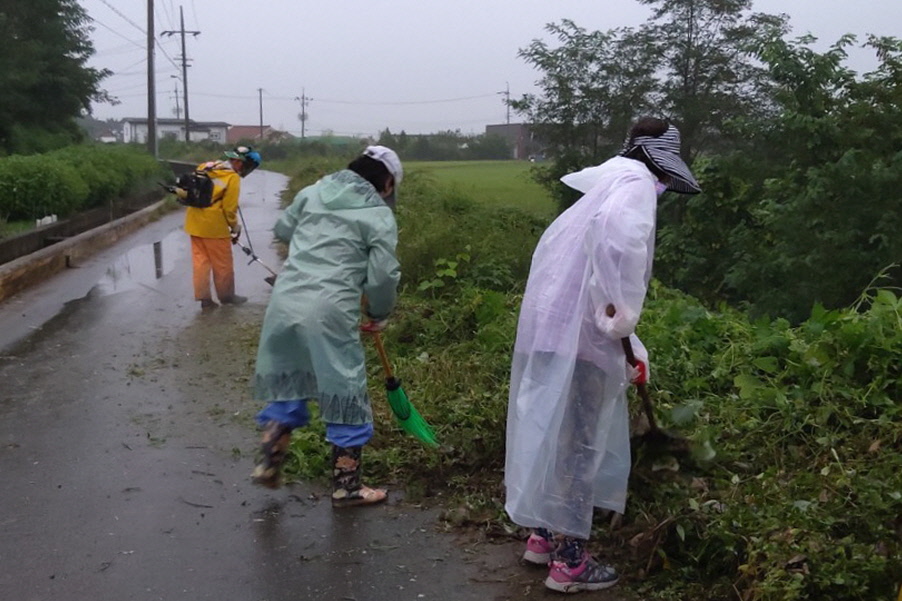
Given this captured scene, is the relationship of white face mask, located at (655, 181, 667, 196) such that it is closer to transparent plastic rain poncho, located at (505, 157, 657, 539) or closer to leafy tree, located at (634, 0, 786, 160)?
transparent plastic rain poncho, located at (505, 157, 657, 539)

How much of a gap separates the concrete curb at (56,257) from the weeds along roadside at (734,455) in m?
5.76

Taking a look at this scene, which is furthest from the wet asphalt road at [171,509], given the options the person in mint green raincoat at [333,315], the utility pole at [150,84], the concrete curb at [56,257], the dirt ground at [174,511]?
the utility pole at [150,84]

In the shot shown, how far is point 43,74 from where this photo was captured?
88.0 feet

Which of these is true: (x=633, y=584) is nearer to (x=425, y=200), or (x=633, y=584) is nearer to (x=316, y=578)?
(x=316, y=578)

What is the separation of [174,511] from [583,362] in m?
2.16

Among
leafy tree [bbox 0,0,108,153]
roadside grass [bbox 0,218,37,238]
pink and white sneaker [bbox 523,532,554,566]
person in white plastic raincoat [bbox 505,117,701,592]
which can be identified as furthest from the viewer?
leafy tree [bbox 0,0,108,153]

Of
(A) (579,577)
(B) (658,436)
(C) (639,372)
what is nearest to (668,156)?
(C) (639,372)

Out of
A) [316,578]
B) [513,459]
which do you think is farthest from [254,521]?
[513,459]

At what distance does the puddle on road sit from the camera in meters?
11.2

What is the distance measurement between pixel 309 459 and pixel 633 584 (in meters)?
2.00

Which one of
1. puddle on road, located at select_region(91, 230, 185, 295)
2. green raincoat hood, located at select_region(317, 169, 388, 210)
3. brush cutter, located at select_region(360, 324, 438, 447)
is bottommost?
puddle on road, located at select_region(91, 230, 185, 295)

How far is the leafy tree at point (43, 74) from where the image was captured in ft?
83.5

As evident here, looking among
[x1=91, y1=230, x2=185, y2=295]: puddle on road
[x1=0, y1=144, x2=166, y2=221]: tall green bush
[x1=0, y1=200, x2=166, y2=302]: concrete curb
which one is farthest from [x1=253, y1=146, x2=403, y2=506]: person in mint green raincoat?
[x1=0, y1=144, x2=166, y2=221]: tall green bush

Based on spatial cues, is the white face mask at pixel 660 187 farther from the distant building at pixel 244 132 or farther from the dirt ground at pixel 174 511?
the distant building at pixel 244 132
